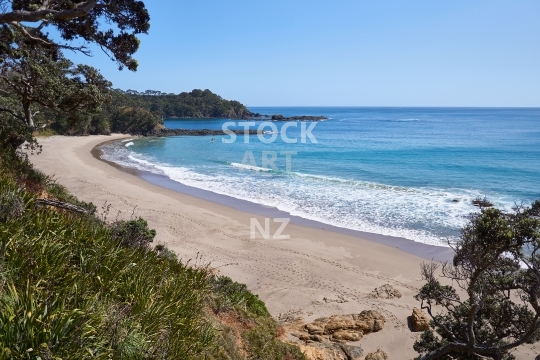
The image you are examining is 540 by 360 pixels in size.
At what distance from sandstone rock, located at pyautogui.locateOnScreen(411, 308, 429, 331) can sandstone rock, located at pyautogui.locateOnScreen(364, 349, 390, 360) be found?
143 centimetres

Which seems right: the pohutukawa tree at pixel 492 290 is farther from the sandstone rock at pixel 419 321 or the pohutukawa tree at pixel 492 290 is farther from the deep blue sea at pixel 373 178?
the deep blue sea at pixel 373 178

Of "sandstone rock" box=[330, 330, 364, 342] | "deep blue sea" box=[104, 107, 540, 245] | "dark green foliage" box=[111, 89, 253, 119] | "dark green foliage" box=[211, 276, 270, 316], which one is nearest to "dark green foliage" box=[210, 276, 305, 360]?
"dark green foliage" box=[211, 276, 270, 316]

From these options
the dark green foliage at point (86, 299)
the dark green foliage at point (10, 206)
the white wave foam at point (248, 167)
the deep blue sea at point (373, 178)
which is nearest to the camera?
the dark green foliage at point (86, 299)

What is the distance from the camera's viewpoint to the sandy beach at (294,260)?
10547mm

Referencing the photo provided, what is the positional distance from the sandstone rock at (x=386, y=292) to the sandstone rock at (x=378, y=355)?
2889mm

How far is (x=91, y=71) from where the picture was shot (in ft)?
40.2

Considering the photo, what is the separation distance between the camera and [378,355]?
823 centimetres

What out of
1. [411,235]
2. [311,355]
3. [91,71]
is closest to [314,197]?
[411,235]

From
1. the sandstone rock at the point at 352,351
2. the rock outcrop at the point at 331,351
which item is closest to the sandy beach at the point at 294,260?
the sandstone rock at the point at 352,351

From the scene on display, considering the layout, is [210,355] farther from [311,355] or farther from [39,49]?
[39,49]

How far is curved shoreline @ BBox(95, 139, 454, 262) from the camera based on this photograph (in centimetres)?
1496

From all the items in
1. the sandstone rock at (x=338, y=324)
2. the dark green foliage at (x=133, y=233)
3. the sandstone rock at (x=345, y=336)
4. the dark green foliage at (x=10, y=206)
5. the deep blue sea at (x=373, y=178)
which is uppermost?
the dark green foliage at (x=10, y=206)

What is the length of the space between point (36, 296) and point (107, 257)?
133cm

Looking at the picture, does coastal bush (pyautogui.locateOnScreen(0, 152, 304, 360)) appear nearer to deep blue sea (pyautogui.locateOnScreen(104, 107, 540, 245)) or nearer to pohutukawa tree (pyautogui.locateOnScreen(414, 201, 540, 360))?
pohutukawa tree (pyautogui.locateOnScreen(414, 201, 540, 360))
